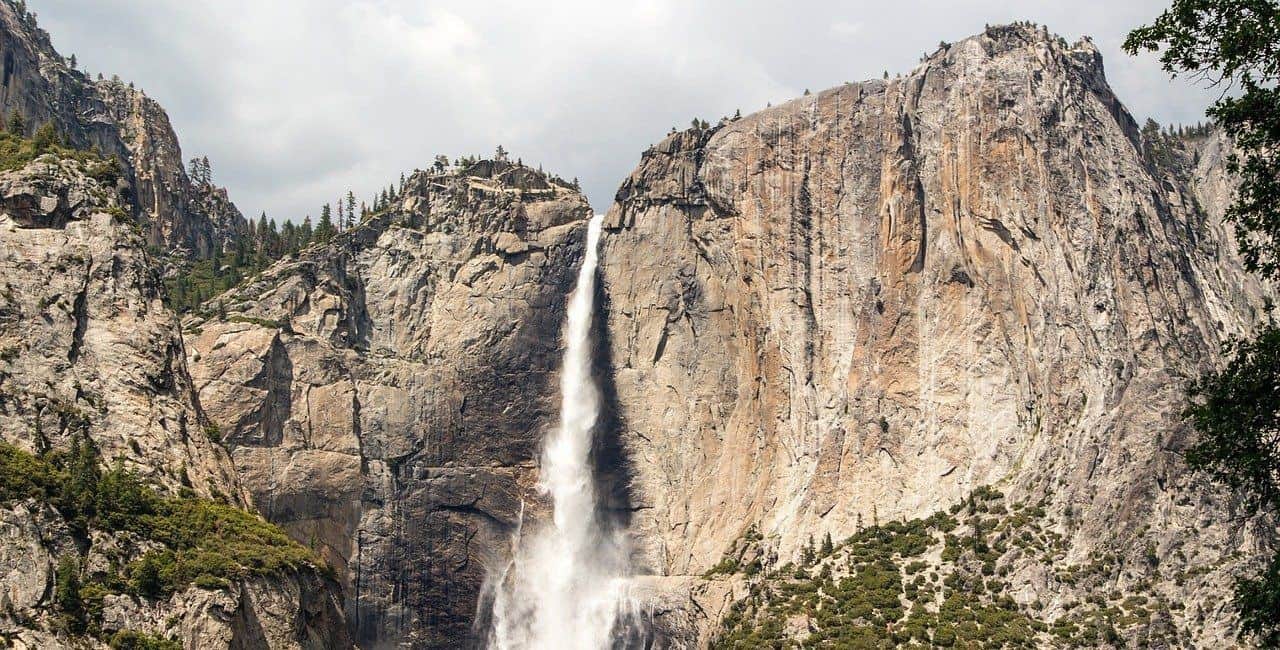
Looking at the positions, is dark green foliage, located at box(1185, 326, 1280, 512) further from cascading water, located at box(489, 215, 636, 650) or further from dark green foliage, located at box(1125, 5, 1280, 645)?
cascading water, located at box(489, 215, 636, 650)

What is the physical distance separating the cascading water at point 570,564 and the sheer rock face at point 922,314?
12.3 ft

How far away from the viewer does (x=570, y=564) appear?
96.1 meters

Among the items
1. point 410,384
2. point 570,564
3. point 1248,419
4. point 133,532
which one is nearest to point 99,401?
point 133,532

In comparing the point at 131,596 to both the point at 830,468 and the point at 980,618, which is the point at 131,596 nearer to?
the point at 980,618

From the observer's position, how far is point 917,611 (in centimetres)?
6825

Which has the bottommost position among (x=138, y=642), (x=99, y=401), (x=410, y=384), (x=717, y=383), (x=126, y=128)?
(x=138, y=642)

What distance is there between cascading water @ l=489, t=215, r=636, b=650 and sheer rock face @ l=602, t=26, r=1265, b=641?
3748mm

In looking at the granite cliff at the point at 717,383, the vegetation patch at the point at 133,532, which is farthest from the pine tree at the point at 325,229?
the vegetation patch at the point at 133,532

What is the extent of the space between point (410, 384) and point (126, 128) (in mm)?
55799

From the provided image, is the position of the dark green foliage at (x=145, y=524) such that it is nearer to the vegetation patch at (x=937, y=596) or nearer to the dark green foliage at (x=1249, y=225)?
the vegetation patch at (x=937, y=596)

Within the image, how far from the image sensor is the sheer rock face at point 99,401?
50219 mm

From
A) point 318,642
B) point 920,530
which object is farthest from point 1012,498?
point 318,642

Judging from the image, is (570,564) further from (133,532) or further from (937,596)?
(133,532)

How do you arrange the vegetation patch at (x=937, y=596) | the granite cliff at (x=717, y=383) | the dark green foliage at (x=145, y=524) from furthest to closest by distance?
the vegetation patch at (x=937, y=596)
the granite cliff at (x=717, y=383)
the dark green foliage at (x=145, y=524)
